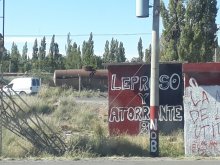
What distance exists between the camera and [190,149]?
1459 cm

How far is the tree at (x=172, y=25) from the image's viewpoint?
35.5m

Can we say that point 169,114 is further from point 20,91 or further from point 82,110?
point 20,91

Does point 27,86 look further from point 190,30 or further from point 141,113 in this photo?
point 141,113

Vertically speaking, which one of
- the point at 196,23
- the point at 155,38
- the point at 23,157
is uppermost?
the point at 196,23

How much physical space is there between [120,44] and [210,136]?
95.7 metres

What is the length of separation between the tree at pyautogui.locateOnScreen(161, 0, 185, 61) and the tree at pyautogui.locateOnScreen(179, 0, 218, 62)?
0.65m

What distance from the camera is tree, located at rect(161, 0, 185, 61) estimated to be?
35.5 metres

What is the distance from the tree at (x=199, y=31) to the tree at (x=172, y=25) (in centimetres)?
65

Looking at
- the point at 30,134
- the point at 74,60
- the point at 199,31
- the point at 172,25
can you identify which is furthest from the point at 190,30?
the point at 74,60

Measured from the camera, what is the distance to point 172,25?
1412 inches

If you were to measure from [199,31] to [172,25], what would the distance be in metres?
2.04

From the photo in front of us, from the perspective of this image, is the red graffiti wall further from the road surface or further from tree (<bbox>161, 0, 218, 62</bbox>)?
tree (<bbox>161, 0, 218, 62</bbox>)

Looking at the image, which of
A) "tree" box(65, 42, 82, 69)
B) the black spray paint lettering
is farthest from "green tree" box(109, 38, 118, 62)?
the black spray paint lettering

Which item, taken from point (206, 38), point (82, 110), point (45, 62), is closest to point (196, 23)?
point (206, 38)
